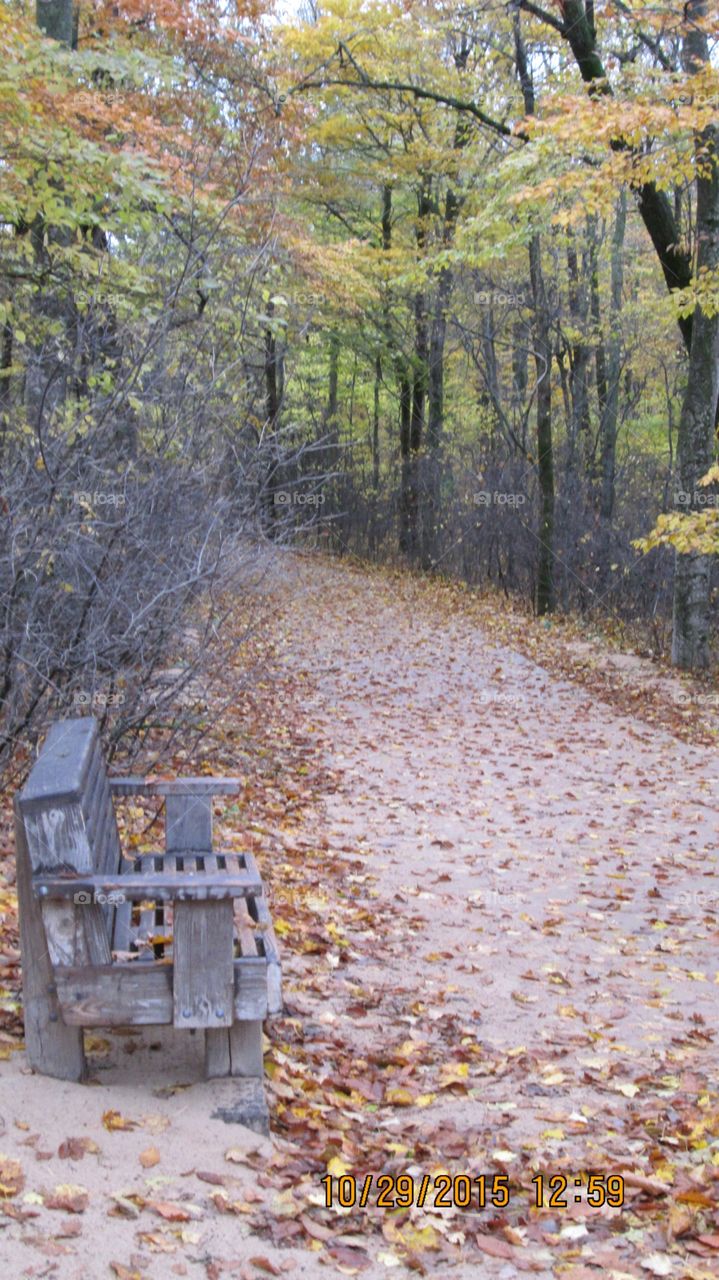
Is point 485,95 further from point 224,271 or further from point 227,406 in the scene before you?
point 227,406

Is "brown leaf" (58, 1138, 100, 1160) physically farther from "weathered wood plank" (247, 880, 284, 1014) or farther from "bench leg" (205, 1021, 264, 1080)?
"weathered wood plank" (247, 880, 284, 1014)

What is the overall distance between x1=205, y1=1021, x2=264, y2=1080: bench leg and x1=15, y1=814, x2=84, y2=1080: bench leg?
0.44 m

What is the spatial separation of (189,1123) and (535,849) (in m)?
4.73

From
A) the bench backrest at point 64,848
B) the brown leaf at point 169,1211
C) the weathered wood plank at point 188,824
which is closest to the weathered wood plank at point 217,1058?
the bench backrest at point 64,848

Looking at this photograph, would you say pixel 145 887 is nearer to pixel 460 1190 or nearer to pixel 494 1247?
pixel 460 1190

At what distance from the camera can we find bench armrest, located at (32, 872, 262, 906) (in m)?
3.72

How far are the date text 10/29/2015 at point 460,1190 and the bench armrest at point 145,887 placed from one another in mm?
956

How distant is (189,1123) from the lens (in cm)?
379

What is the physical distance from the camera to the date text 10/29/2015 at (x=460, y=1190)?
3641 millimetres

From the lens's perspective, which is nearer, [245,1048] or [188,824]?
[245,1048]

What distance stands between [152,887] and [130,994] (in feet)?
1.22

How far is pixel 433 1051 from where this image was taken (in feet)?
16.0

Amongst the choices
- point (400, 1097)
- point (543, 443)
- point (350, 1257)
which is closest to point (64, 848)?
point (350, 1257)

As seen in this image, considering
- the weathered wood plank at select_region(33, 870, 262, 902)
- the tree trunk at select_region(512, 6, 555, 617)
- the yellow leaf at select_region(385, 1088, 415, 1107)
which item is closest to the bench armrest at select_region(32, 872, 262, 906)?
the weathered wood plank at select_region(33, 870, 262, 902)
